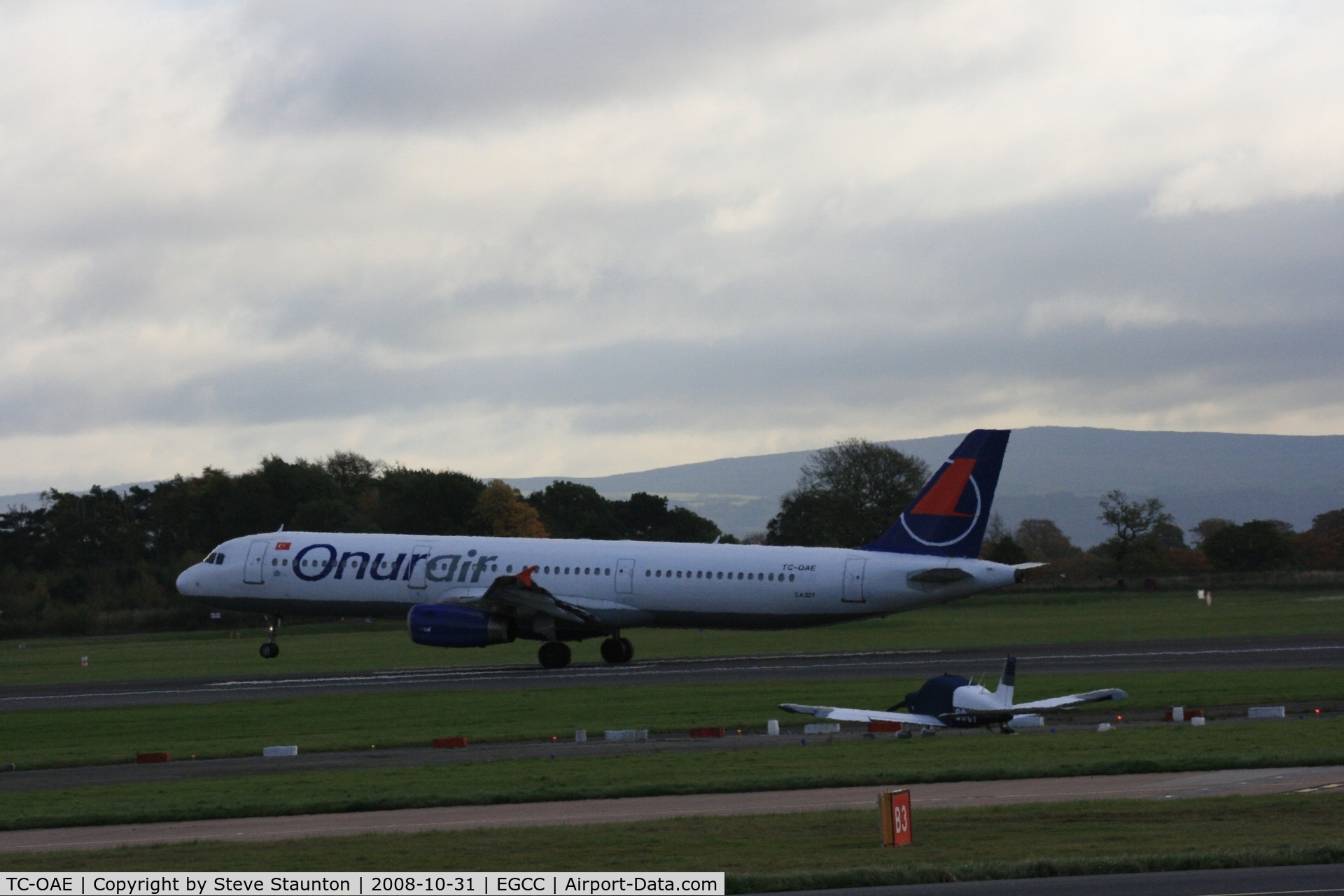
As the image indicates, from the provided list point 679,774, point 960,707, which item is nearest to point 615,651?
point 960,707

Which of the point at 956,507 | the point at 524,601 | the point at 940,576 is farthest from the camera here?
the point at 524,601

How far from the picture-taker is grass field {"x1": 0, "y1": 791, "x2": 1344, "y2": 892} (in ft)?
46.3

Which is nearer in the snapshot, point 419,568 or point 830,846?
point 830,846

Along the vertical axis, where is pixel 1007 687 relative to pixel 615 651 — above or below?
above

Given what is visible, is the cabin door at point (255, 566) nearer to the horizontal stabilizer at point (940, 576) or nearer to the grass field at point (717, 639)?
the grass field at point (717, 639)

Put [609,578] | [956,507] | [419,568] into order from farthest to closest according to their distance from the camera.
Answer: [419,568] → [609,578] → [956,507]

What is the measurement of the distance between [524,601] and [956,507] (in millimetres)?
12746

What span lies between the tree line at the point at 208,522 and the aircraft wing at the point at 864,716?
6082 centimetres

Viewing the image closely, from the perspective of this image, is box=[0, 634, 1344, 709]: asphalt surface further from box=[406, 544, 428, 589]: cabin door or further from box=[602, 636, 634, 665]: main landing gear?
box=[406, 544, 428, 589]: cabin door

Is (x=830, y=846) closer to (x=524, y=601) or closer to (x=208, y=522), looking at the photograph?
(x=524, y=601)

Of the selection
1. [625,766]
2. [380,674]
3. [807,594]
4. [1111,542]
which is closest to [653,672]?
[807,594]

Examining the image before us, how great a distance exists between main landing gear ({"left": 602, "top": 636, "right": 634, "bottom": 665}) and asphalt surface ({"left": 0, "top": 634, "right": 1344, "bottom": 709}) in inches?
26.3

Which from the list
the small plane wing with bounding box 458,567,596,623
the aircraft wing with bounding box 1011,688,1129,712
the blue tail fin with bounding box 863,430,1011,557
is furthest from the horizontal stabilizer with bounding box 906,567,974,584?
the aircraft wing with bounding box 1011,688,1129,712

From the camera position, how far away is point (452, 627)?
145 feet
